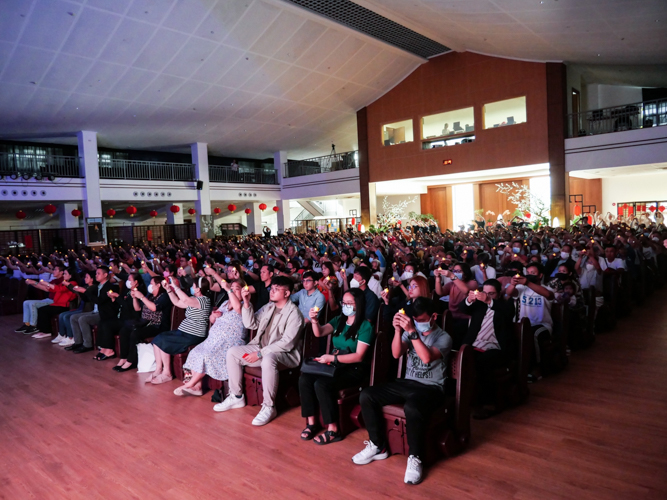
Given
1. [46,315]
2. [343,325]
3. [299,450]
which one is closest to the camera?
[299,450]

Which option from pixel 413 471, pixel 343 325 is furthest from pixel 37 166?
pixel 413 471

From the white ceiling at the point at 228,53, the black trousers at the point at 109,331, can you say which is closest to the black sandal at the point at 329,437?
the black trousers at the point at 109,331

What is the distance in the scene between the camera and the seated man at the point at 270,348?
3.81 m

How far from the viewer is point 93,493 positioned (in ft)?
9.51

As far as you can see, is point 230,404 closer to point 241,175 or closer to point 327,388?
point 327,388

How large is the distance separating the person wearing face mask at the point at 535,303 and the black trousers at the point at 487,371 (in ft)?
2.62

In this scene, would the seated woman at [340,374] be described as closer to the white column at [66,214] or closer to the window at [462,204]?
the white column at [66,214]

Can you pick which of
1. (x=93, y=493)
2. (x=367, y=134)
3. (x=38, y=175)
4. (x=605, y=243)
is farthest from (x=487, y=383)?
(x=367, y=134)

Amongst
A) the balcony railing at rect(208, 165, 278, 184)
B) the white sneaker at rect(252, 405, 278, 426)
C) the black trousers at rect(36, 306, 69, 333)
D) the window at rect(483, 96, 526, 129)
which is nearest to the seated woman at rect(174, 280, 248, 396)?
the white sneaker at rect(252, 405, 278, 426)

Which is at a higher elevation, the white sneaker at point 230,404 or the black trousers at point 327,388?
the black trousers at point 327,388

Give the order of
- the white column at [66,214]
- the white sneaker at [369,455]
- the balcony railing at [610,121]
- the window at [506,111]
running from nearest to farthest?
the white sneaker at [369,455] → the balcony railing at [610,121] → the window at [506,111] → the white column at [66,214]

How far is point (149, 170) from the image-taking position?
17625 mm

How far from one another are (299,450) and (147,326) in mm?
2791

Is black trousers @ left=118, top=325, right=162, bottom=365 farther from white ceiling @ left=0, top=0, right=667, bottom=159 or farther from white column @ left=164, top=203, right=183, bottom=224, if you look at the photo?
white column @ left=164, top=203, right=183, bottom=224
